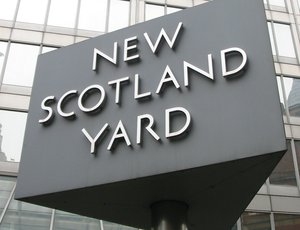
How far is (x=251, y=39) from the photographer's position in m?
9.56

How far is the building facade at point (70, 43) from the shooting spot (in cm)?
1770

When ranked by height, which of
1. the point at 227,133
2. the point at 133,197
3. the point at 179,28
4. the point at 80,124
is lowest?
the point at 133,197

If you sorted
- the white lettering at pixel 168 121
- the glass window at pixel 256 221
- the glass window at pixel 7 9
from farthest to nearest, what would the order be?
the glass window at pixel 7 9
the glass window at pixel 256 221
the white lettering at pixel 168 121

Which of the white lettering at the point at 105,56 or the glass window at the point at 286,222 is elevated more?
the white lettering at the point at 105,56

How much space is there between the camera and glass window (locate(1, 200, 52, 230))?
17.0m

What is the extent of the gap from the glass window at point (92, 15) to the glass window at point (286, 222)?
480 inches

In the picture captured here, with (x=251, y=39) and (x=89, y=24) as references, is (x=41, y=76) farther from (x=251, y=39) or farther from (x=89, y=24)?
(x=89, y=24)

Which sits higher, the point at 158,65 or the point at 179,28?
the point at 179,28

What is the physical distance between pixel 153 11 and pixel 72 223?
12.2m

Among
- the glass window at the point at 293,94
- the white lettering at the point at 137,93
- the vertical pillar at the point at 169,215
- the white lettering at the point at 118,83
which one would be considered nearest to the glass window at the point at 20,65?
the white lettering at the point at 118,83

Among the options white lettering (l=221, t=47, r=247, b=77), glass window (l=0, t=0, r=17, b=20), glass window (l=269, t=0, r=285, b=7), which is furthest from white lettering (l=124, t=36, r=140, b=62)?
glass window (l=269, t=0, r=285, b=7)

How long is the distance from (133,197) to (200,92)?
2563 mm

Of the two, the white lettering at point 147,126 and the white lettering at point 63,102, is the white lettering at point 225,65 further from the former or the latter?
the white lettering at point 63,102

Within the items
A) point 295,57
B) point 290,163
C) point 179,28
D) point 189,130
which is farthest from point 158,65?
point 295,57
